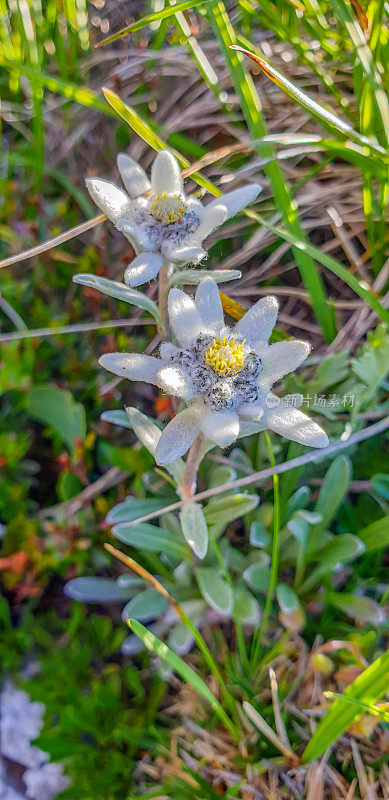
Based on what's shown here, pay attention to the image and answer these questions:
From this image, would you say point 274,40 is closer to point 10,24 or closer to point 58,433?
point 10,24

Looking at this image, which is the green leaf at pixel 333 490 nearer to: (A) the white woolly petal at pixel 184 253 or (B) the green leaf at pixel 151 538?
(B) the green leaf at pixel 151 538

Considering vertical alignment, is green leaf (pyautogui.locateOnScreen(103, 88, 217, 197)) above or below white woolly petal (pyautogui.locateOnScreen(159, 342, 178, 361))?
above

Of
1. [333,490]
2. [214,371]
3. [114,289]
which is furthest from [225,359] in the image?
[333,490]

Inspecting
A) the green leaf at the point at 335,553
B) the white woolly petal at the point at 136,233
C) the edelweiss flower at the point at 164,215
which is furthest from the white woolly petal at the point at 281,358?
the green leaf at the point at 335,553

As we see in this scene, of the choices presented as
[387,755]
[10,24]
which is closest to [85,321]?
[10,24]

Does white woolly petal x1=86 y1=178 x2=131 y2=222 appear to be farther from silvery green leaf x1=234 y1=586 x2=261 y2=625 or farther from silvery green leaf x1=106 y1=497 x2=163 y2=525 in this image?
silvery green leaf x1=234 y1=586 x2=261 y2=625

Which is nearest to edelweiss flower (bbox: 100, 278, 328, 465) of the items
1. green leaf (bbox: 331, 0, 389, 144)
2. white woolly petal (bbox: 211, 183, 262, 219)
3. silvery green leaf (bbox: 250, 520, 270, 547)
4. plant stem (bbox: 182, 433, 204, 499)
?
plant stem (bbox: 182, 433, 204, 499)
